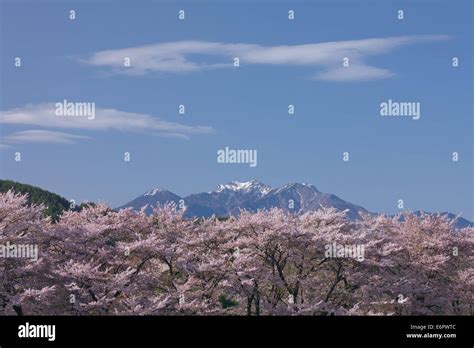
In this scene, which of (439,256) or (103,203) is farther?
(439,256)

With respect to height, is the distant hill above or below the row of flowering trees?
above

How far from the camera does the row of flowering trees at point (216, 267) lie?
23.6m

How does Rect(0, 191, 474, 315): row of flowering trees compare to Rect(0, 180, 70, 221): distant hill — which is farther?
Rect(0, 180, 70, 221): distant hill

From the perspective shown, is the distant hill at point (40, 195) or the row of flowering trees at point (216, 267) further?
the distant hill at point (40, 195)

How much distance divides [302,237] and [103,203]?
8.09 metres

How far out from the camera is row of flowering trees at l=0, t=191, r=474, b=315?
77.4ft

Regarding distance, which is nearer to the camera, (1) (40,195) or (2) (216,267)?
(2) (216,267)

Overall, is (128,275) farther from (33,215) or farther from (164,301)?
(33,215)

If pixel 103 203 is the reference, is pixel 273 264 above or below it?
below

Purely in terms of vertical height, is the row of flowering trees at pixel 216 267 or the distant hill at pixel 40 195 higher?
the distant hill at pixel 40 195

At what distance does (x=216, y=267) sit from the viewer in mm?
25516

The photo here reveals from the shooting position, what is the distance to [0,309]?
2275 cm
